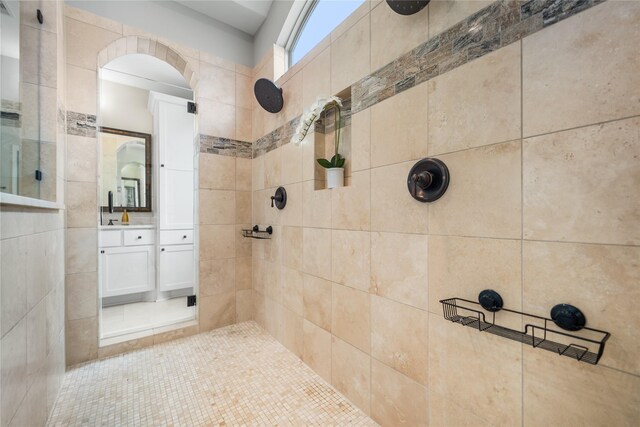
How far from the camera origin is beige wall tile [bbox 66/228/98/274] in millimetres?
1692

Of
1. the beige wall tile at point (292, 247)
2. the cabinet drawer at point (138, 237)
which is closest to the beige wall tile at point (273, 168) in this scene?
the beige wall tile at point (292, 247)

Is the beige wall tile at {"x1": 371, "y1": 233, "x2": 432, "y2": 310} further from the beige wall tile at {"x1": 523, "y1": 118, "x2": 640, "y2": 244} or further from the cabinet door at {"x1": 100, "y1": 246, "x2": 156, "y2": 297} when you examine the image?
the cabinet door at {"x1": 100, "y1": 246, "x2": 156, "y2": 297}

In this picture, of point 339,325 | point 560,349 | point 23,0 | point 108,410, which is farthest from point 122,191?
point 560,349

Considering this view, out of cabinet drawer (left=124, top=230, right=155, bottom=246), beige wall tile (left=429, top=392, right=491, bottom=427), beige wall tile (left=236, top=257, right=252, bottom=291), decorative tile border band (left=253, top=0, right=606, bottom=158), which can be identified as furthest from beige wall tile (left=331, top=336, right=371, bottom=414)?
cabinet drawer (left=124, top=230, right=155, bottom=246)

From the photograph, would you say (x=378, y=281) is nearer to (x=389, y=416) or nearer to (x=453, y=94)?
(x=389, y=416)

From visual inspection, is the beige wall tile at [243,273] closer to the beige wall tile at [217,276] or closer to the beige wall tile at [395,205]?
the beige wall tile at [217,276]

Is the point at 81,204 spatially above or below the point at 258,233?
above

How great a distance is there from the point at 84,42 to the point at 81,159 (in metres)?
0.79

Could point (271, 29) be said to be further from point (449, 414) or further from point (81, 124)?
point (449, 414)

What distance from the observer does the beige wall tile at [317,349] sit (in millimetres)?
1521

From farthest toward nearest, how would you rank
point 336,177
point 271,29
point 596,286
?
point 271,29, point 336,177, point 596,286

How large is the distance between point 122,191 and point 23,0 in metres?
2.05

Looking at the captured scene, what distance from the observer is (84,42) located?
1.74m

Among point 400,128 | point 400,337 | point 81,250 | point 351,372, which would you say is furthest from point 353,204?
→ point 81,250
